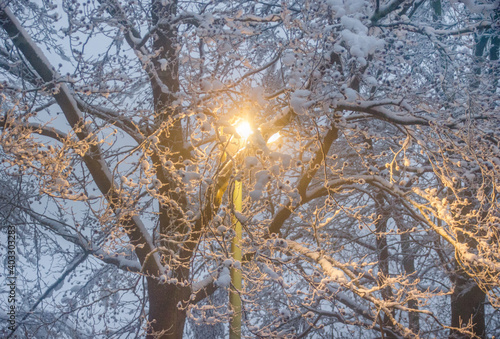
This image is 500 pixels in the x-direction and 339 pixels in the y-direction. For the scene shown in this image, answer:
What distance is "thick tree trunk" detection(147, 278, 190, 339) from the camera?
668 cm

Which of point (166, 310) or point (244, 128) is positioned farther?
point (166, 310)

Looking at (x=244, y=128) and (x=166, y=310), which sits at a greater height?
(x=244, y=128)

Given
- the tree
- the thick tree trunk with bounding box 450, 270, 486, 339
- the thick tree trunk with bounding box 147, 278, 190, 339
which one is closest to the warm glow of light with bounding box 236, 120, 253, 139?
the tree

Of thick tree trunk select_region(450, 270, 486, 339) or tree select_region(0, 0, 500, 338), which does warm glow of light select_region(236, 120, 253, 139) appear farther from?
thick tree trunk select_region(450, 270, 486, 339)

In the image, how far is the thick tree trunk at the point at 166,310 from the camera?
21.9ft

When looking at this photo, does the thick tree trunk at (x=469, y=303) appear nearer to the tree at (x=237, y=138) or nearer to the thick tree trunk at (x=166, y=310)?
the tree at (x=237, y=138)

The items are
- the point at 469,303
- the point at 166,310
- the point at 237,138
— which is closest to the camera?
the point at 237,138

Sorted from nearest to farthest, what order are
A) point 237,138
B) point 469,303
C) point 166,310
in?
point 237,138, point 166,310, point 469,303

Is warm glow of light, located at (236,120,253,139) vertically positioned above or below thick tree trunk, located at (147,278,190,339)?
above

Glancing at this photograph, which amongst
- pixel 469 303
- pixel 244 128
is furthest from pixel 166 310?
pixel 469 303

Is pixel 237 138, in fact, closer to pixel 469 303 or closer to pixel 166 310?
pixel 166 310

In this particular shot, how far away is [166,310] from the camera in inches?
266

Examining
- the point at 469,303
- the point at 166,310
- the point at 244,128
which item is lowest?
the point at 166,310

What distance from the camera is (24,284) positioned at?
367 inches
